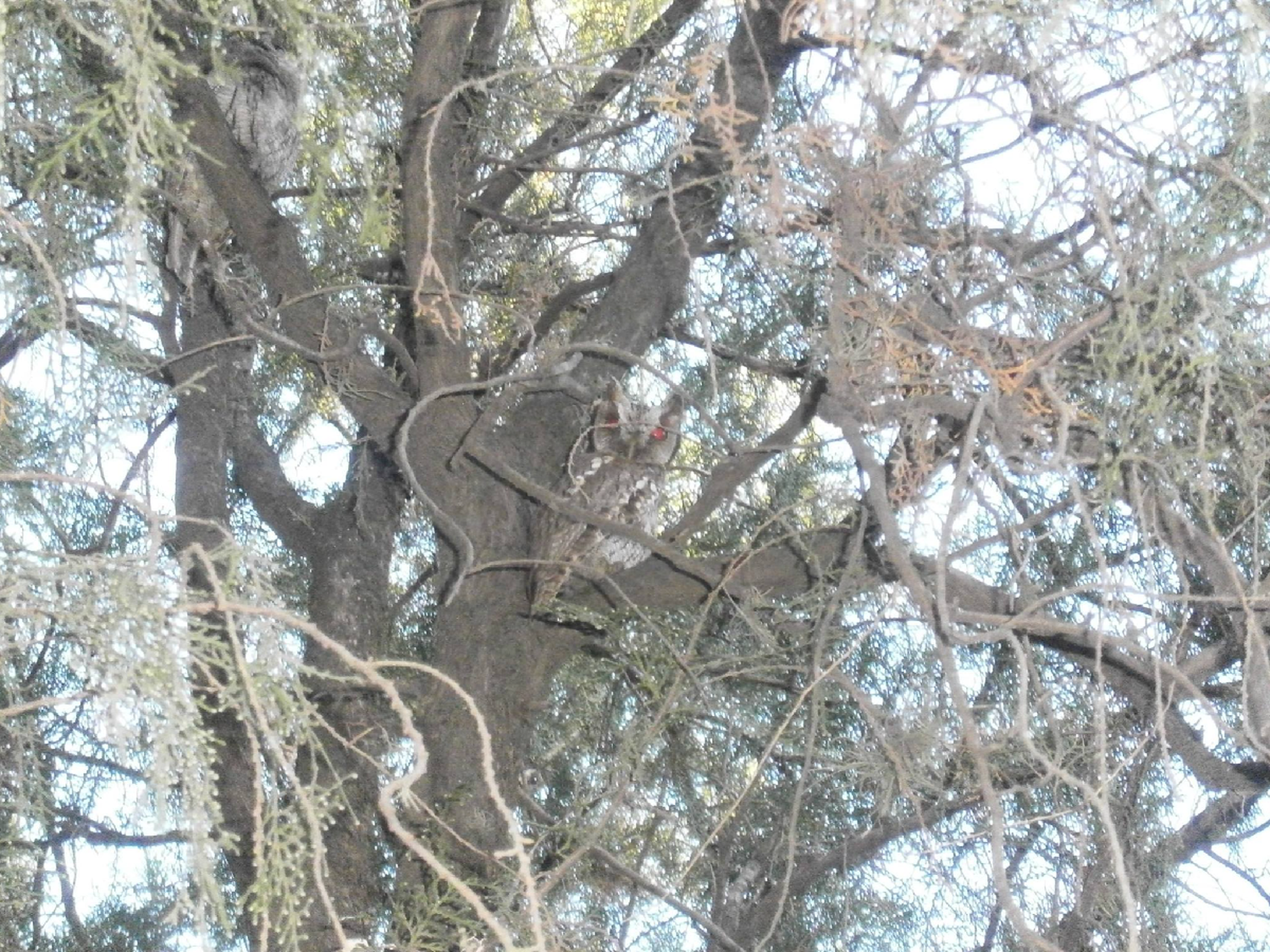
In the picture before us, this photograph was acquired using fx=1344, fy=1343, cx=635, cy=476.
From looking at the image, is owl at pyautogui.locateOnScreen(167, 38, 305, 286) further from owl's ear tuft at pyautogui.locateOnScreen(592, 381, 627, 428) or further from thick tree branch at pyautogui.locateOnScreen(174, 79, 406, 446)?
owl's ear tuft at pyautogui.locateOnScreen(592, 381, 627, 428)

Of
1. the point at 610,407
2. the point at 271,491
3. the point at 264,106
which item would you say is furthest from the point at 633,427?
the point at 264,106

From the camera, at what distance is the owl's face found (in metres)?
2.76

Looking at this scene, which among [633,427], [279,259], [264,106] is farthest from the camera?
[264,106]

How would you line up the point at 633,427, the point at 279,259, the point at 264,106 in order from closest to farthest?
the point at 279,259 → the point at 633,427 → the point at 264,106

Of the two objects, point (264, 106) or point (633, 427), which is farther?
point (264, 106)

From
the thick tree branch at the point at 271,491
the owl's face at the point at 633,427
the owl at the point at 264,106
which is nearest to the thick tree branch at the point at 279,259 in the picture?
the thick tree branch at the point at 271,491

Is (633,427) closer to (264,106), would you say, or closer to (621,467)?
(621,467)

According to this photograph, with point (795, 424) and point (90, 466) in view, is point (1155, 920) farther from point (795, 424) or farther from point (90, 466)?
point (90, 466)

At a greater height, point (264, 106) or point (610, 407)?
point (264, 106)

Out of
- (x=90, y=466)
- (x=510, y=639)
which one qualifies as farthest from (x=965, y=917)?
(x=90, y=466)

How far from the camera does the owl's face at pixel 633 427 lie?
276 cm

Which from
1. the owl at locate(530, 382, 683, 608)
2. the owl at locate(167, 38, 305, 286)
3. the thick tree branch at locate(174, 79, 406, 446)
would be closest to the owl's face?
the owl at locate(530, 382, 683, 608)

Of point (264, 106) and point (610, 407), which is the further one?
point (264, 106)

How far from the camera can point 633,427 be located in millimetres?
2760
